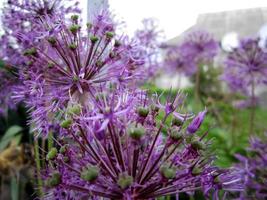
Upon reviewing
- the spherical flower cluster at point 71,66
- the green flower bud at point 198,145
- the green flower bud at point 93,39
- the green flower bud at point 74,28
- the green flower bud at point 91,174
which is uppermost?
the green flower bud at point 74,28

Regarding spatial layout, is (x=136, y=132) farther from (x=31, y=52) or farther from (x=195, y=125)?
(x=31, y=52)

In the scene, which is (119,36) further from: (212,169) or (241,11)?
(241,11)

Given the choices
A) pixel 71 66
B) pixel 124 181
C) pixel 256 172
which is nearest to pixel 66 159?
pixel 124 181

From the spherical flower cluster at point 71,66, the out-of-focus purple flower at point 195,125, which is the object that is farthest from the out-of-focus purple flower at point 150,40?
the out-of-focus purple flower at point 195,125

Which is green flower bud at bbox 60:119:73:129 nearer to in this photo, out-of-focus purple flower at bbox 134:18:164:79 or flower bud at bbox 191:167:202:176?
flower bud at bbox 191:167:202:176

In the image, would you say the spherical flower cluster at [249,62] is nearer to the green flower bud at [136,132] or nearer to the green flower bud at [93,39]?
the green flower bud at [93,39]

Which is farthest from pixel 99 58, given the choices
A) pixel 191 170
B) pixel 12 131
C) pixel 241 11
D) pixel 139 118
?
pixel 241 11
